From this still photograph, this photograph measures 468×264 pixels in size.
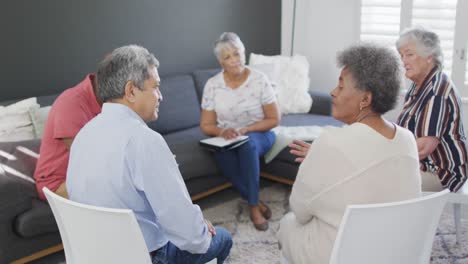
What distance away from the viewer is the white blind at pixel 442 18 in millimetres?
4113

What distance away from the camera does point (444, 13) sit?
13.5ft

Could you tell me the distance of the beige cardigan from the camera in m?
1.57

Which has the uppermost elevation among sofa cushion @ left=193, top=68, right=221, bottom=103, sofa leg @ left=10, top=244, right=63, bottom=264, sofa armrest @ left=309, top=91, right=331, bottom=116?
sofa cushion @ left=193, top=68, right=221, bottom=103

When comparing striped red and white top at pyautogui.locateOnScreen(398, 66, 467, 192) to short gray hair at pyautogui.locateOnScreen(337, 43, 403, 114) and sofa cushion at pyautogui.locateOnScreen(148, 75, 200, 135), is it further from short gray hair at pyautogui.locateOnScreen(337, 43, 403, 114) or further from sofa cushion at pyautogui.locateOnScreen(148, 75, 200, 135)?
sofa cushion at pyautogui.locateOnScreen(148, 75, 200, 135)

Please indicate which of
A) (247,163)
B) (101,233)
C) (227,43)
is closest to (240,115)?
(247,163)

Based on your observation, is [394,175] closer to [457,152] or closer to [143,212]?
[143,212]

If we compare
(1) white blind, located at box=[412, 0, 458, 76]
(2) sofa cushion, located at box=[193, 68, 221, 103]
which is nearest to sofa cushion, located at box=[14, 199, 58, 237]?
(2) sofa cushion, located at box=[193, 68, 221, 103]

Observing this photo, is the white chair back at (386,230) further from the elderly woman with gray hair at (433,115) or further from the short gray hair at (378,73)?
the elderly woman with gray hair at (433,115)

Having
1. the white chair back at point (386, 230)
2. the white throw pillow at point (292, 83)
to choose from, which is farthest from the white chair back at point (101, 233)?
the white throw pillow at point (292, 83)

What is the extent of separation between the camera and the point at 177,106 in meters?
3.88

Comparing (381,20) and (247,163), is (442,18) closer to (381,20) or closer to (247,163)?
(381,20)

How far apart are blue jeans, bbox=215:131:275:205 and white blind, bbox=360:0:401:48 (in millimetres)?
1644

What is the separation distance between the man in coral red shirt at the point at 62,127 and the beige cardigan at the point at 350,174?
3.74 feet

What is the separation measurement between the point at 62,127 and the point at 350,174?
Result: 4.50 feet
